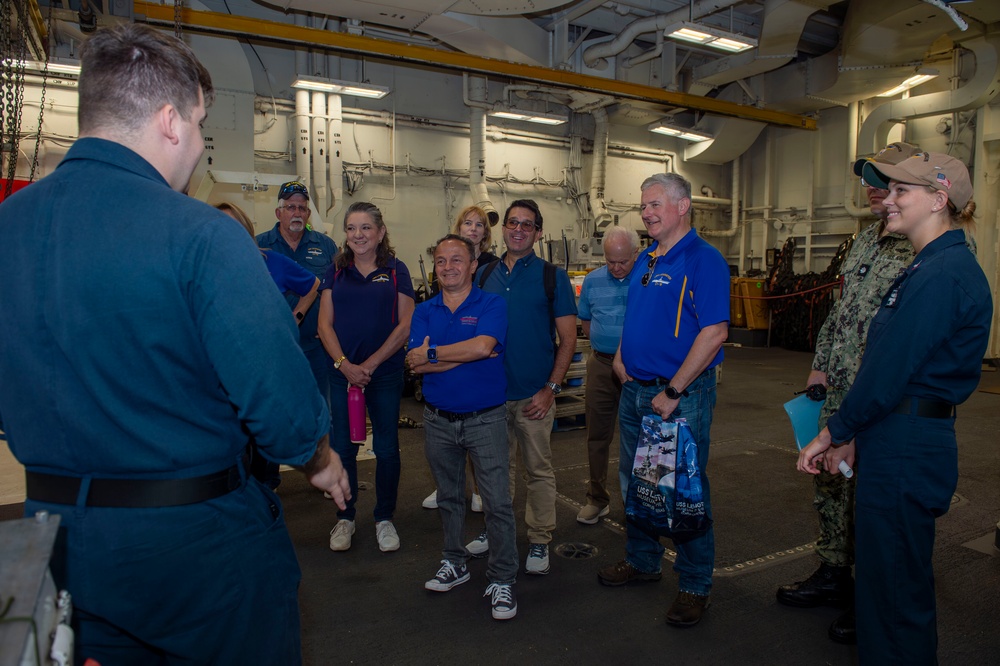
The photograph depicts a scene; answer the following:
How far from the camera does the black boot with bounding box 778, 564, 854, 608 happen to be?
2.95 metres

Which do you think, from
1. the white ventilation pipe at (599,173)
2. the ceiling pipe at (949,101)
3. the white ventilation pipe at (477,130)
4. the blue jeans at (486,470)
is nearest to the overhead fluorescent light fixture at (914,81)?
the ceiling pipe at (949,101)

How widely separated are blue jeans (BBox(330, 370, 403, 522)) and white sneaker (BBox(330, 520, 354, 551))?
0.04 meters

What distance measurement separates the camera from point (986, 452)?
17.7 ft

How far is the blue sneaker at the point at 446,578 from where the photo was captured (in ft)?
10.0

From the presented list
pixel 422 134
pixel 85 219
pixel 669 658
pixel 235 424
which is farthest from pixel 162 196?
pixel 422 134

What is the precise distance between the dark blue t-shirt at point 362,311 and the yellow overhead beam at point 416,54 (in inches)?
252

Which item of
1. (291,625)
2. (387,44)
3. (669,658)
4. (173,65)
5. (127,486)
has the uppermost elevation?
(387,44)

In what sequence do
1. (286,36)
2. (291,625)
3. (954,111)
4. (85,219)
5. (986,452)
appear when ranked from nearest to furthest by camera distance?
(85,219) < (291,625) < (986,452) < (286,36) < (954,111)

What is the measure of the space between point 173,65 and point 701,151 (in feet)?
49.3

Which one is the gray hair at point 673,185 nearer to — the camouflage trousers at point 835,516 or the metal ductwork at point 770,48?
the camouflage trousers at point 835,516

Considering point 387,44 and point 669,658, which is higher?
point 387,44

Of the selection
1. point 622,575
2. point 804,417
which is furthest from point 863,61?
point 622,575

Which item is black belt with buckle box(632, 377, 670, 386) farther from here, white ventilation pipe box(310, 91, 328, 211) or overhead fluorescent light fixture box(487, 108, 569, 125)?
overhead fluorescent light fixture box(487, 108, 569, 125)

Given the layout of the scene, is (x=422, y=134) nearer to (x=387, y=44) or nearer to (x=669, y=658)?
(x=387, y=44)
